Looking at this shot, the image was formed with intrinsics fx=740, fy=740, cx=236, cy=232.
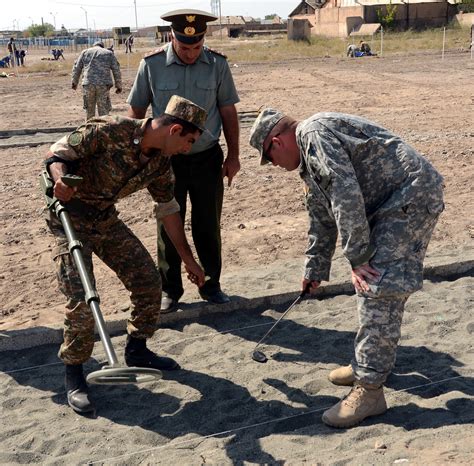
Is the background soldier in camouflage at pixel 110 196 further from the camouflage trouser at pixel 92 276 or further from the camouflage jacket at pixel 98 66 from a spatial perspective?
the camouflage jacket at pixel 98 66

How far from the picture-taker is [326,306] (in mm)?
5742

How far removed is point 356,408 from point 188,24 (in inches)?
109

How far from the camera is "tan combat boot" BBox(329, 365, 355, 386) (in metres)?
4.48

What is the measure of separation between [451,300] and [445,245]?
57.3 inches

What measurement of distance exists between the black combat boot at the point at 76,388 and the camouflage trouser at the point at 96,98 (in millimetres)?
10087

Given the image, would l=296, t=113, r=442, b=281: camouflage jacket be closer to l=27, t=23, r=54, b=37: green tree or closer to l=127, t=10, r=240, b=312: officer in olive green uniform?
l=127, t=10, r=240, b=312: officer in olive green uniform

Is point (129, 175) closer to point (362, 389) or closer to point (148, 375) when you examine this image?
point (148, 375)

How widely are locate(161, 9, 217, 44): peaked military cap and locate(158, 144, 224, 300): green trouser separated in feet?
2.65

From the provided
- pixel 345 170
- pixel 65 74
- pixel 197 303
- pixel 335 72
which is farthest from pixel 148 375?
pixel 65 74

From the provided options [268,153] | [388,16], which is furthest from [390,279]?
[388,16]

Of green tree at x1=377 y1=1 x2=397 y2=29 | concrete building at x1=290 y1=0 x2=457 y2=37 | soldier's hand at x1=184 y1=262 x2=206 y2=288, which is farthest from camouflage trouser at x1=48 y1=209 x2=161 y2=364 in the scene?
concrete building at x1=290 y1=0 x2=457 y2=37

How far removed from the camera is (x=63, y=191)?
13.0ft

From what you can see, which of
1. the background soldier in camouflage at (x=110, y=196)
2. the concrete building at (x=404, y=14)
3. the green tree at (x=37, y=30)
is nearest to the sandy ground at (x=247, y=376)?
the background soldier in camouflage at (x=110, y=196)

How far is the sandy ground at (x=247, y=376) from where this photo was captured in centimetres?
388
